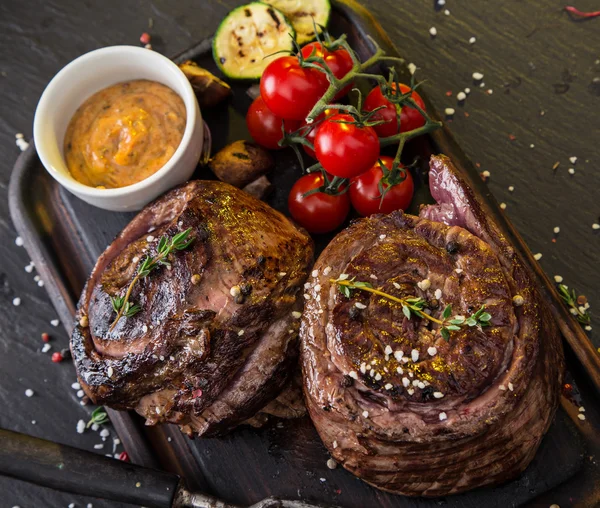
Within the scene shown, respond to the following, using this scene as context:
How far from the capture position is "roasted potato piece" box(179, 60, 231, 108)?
11.4ft

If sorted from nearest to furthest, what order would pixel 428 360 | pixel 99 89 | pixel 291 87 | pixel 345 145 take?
pixel 428 360 → pixel 345 145 → pixel 291 87 → pixel 99 89

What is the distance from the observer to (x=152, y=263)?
289 centimetres

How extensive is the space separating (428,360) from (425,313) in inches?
8.0

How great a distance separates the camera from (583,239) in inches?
143

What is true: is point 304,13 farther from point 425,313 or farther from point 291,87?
point 425,313

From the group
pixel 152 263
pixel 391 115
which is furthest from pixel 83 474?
pixel 391 115

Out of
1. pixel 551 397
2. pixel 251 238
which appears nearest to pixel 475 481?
pixel 551 397

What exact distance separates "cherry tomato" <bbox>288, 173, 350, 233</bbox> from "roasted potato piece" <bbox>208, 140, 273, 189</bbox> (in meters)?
0.24

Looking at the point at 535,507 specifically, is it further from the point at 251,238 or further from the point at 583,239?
the point at 251,238

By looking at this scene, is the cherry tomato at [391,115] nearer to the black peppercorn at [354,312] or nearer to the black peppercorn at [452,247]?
the black peppercorn at [452,247]

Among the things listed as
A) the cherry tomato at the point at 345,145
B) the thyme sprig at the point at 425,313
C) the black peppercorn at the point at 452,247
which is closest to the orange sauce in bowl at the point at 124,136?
the cherry tomato at the point at 345,145

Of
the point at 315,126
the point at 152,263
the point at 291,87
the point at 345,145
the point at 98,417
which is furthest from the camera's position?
the point at 98,417

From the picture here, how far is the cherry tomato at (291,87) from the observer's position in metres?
3.16

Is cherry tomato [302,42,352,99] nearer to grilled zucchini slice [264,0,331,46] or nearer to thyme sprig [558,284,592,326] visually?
grilled zucchini slice [264,0,331,46]
